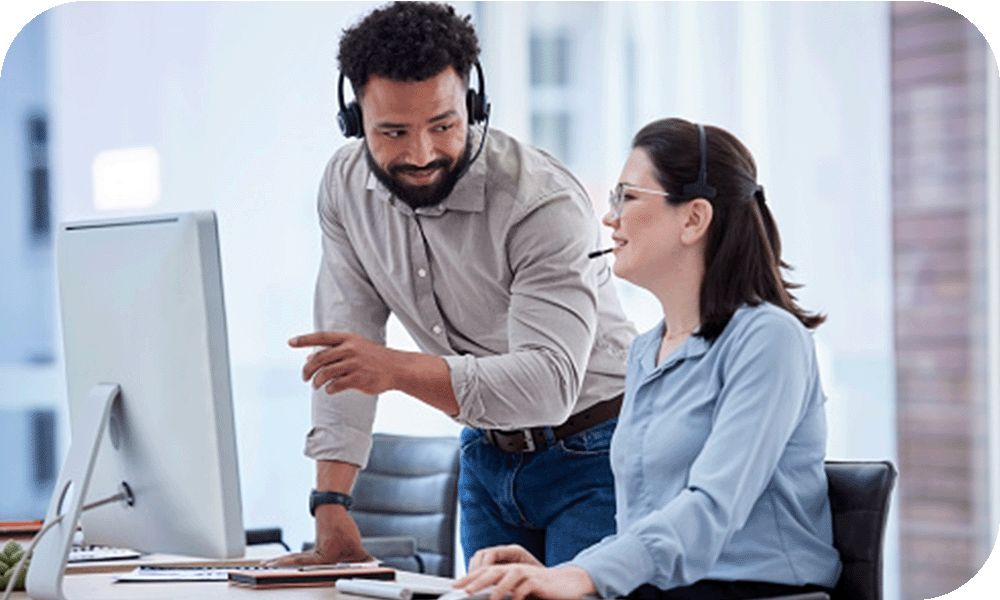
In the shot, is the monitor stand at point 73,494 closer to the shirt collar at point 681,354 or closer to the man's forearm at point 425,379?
the man's forearm at point 425,379

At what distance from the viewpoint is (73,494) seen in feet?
5.55

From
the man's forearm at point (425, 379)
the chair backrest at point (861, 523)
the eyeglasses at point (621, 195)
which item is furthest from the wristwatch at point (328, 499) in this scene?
the chair backrest at point (861, 523)

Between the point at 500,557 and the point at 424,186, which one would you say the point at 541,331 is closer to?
the point at 424,186

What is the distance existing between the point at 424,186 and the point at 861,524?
31.6 inches

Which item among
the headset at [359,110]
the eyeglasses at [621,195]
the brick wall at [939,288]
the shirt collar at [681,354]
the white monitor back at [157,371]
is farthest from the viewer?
the brick wall at [939,288]

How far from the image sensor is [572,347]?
2.06 m

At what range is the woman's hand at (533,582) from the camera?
143cm

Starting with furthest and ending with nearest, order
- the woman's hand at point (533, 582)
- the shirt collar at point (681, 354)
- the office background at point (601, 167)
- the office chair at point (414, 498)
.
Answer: the office background at point (601, 167), the office chair at point (414, 498), the shirt collar at point (681, 354), the woman's hand at point (533, 582)

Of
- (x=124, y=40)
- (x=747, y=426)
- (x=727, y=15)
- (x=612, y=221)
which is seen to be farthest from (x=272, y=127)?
A: (x=747, y=426)

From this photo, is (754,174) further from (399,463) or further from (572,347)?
(399,463)

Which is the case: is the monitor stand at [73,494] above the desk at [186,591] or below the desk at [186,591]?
above

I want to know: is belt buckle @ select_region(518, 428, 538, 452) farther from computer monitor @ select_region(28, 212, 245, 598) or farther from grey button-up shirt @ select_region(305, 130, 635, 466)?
computer monitor @ select_region(28, 212, 245, 598)

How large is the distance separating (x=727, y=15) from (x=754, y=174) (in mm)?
2499

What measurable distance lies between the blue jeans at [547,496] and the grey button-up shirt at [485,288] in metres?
0.08
